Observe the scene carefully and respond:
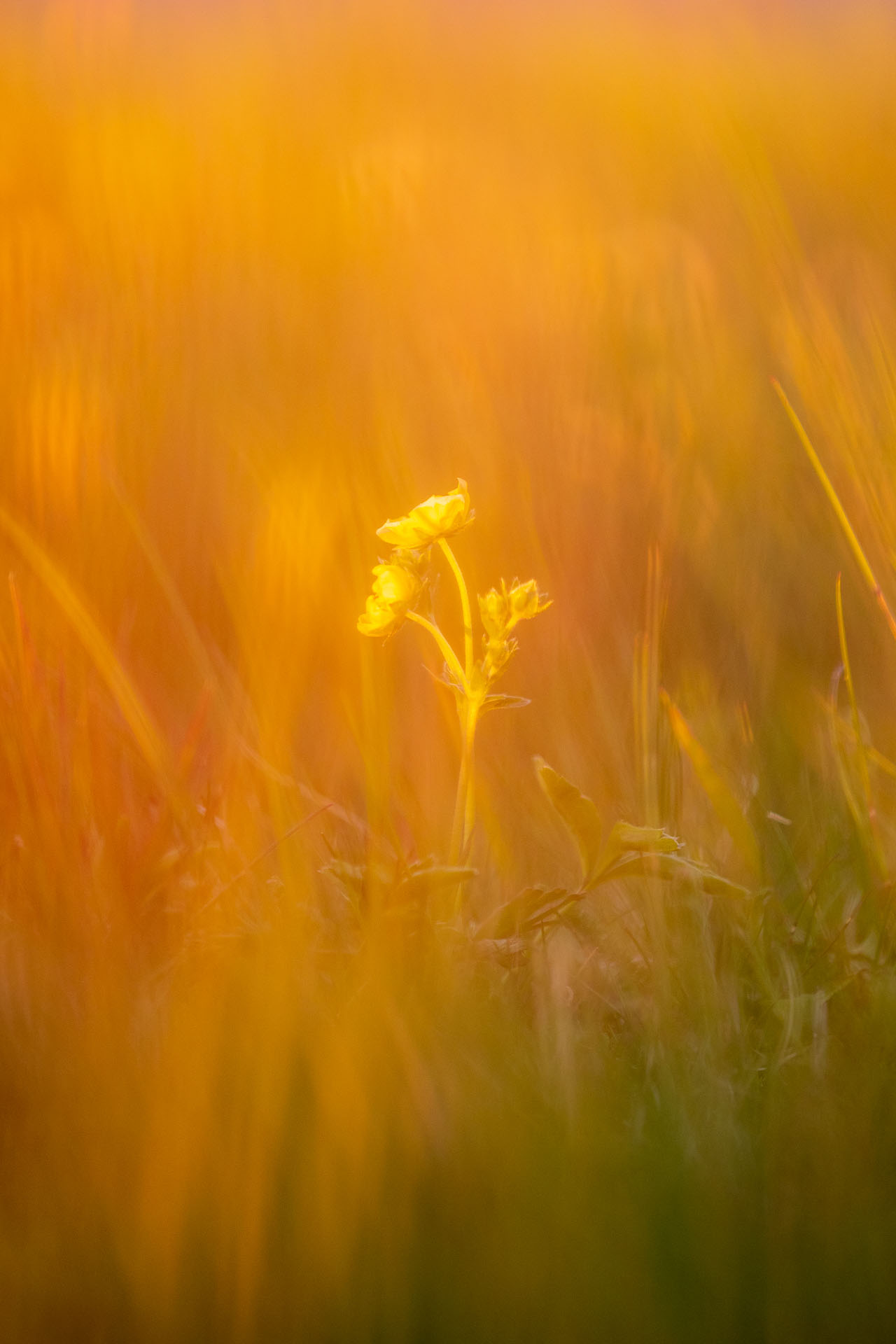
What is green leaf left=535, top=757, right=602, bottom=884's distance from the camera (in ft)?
2.20

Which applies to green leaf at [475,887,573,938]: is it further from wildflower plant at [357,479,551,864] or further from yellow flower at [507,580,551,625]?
yellow flower at [507,580,551,625]

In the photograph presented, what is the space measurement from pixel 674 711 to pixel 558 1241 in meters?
0.38

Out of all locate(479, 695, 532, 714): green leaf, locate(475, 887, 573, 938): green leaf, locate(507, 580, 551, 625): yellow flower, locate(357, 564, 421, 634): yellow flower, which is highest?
locate(357, 564, 421, 634): yellow flower

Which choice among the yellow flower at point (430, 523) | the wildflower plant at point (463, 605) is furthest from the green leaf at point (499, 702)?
the yellow flower at point (430, 523)

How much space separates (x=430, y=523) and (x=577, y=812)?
22 centimetres

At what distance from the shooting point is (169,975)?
580 mm

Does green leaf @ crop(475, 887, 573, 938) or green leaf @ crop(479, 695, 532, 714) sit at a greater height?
green leaf @ crop(479, 695, 532, 714)

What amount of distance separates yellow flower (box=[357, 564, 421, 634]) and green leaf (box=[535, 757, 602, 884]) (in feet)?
0.53

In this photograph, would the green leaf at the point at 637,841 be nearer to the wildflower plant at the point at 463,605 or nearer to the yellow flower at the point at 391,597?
the wildflower plant at the point at 463,605

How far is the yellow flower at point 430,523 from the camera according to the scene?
2.37ft

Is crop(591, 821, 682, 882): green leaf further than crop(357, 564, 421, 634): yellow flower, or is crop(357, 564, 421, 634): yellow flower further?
crop(357, 564, 421, 634): yellow flower

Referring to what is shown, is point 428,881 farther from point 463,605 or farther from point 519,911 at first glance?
point 463,605

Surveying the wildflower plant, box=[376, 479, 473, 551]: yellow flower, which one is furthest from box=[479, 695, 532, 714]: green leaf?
box=[376, 479, 473, 551]: yellow flower

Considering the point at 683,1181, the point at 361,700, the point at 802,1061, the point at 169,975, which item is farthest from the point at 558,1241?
the point at 361,700
